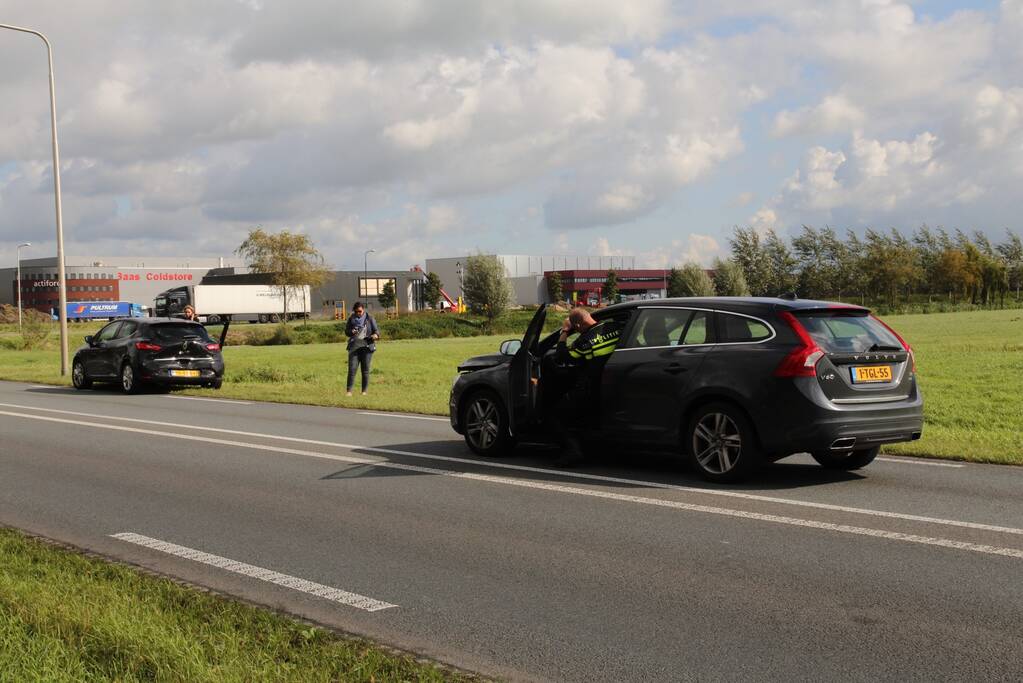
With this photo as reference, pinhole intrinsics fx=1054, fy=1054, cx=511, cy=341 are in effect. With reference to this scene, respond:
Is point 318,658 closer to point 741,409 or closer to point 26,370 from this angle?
point 741,409

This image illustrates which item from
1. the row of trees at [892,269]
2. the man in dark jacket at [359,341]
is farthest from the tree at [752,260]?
the man in dark jacket at [359,341]

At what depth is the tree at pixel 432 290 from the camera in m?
126

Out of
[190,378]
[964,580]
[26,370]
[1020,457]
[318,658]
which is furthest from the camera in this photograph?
[26,370]

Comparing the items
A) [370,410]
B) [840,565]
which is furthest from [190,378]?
[840,565]

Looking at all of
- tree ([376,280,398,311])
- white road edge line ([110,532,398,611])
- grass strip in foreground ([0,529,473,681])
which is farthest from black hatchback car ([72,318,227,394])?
tree ([376,280,398,311])

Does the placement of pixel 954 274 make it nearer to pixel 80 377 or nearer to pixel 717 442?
pixel 80 377

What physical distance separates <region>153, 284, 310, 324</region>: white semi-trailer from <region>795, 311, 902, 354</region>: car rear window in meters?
84.1

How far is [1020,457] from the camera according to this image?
10.5 m

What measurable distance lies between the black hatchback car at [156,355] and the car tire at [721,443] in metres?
15.2

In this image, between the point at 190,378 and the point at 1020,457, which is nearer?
the point at 1020,457

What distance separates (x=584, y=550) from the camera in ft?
21.9

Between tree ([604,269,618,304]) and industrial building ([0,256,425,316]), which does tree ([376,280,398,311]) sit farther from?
tree ([604,269,618,304])

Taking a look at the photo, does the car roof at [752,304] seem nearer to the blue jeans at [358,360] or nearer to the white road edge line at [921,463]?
the white road edge line at [921,463]

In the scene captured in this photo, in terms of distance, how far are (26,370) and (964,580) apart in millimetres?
31981
